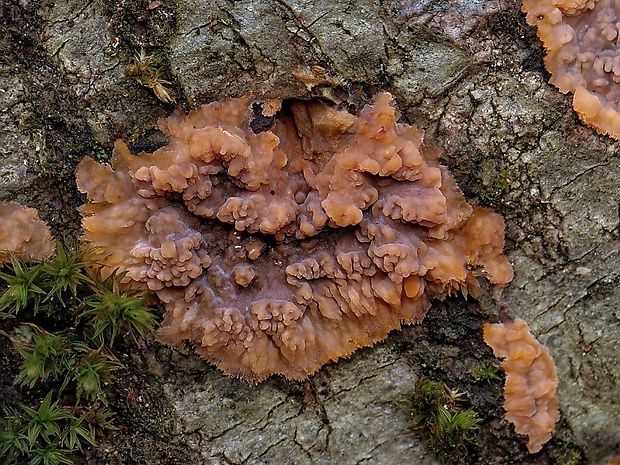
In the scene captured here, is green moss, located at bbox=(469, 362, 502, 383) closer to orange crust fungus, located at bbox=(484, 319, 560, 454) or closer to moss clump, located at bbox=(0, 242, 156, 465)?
orange crust fungus, located at bbox=(484, 319, 560, 454)

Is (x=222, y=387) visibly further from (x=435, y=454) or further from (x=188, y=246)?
(x=435, y=454)

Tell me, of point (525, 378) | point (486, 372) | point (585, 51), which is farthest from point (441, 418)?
point (585, 51)

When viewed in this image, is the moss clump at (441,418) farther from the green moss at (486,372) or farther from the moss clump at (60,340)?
the moss clump at (60,340)

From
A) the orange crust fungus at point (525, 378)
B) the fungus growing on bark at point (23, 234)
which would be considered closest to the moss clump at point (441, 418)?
the orange crust fungus at point (525, 378)

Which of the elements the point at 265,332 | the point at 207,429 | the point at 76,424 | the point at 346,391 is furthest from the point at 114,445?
the point at 346,391

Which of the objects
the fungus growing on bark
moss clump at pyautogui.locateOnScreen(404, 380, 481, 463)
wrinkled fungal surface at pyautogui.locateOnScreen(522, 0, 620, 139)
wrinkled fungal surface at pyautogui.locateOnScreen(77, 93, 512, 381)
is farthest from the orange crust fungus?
the fungus growing on bark
